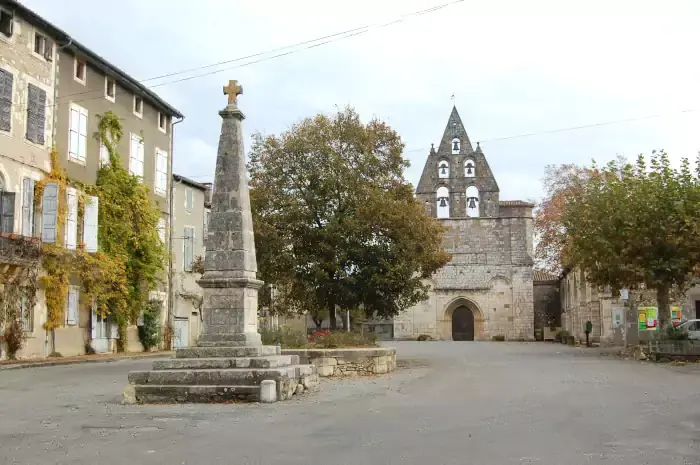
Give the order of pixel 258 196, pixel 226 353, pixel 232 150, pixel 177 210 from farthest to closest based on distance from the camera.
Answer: pixel 177 210 < pixel 258 196 < pixel 232 150 < pixel 226 353

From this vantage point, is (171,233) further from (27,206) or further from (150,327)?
(27,206)

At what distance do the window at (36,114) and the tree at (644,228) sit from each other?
58.0ft

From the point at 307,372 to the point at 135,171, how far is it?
60.3 feet

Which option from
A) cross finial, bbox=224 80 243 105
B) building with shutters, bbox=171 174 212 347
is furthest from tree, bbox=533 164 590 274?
cross finial, bbox=224 80 243 105

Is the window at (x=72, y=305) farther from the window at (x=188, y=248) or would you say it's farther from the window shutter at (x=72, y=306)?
the window at (x=188, y=248)

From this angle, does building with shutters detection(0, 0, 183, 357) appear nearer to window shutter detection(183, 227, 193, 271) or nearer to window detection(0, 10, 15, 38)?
window detection(0, 10, 15, 38)

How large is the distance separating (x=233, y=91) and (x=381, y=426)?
712 centimetres

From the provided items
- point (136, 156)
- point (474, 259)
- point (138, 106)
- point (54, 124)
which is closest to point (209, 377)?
point (54, 124)

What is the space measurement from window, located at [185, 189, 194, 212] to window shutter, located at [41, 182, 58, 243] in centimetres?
1117

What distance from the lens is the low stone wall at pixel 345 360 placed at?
17.5 metres

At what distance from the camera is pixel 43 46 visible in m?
24.5

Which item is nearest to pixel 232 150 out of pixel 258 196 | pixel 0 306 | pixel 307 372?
pixel 307 372

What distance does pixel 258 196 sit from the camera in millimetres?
21641

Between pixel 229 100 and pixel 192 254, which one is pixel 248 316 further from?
pixel 192 254
